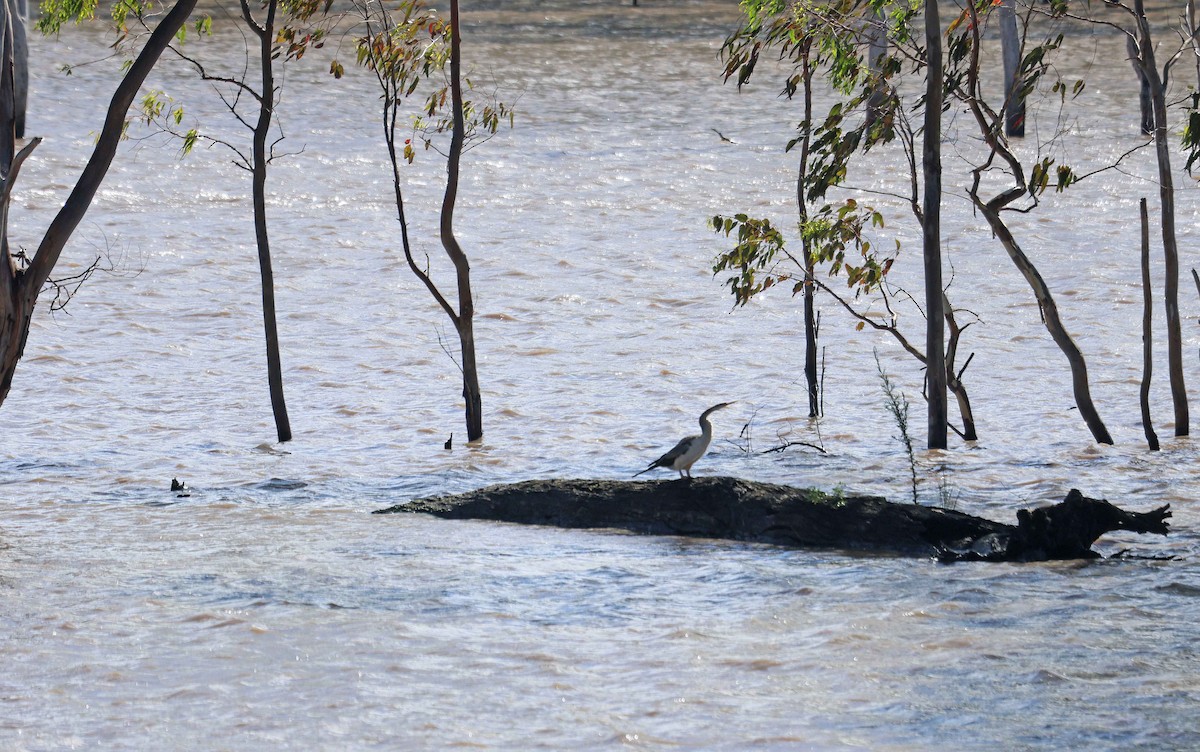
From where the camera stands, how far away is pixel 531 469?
1333 cm

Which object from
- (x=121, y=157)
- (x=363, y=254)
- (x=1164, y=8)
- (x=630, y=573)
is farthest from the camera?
(x=1164, y=8)

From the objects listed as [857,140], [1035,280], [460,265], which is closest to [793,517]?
[857,140]

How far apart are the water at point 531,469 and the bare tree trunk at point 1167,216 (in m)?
0.59

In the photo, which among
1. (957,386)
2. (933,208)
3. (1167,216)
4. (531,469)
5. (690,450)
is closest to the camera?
(690,450)

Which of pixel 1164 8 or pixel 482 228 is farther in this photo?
pixel 1164 8

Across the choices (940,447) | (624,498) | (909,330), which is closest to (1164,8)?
(909,330)

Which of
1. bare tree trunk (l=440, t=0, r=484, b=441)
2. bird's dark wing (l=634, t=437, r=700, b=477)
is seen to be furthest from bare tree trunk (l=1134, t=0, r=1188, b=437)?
bare tree trunk (l=440, t=0, r=484, b=441)

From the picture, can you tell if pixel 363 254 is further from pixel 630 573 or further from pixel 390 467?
pixel 630 573

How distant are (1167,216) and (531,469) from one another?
234 inches

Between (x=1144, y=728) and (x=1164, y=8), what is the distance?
35.6m

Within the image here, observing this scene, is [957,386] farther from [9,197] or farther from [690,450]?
[9,197]

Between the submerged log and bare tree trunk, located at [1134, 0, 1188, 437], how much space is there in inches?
172

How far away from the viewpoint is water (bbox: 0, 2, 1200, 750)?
671 cm

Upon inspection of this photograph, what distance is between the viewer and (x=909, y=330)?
20.2 metres
